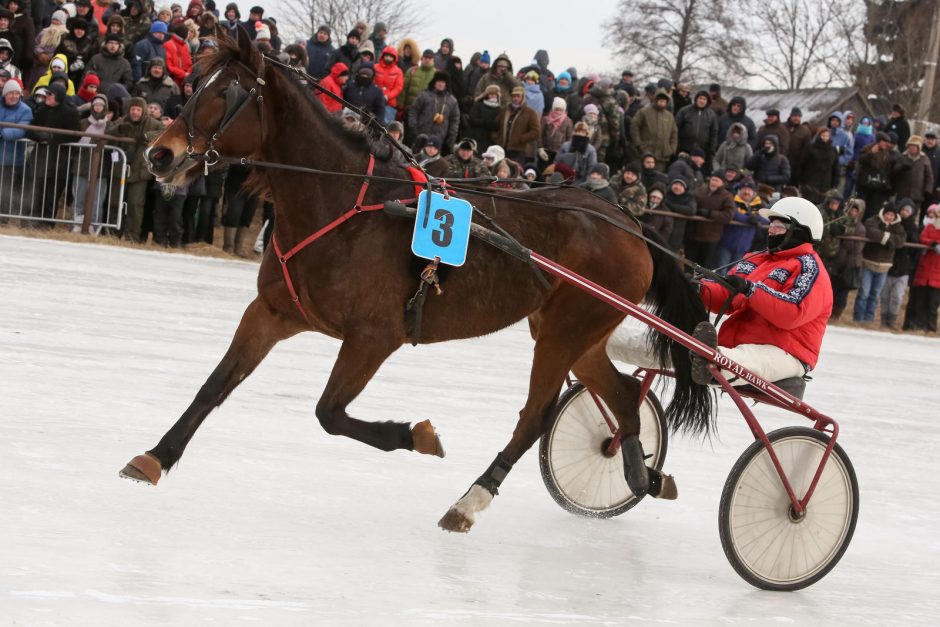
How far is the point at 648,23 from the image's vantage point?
4341 cm

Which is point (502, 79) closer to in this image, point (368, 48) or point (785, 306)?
point (368, 48)

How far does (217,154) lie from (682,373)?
2390mm

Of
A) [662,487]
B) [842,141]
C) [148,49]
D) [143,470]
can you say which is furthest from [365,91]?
[143,470]

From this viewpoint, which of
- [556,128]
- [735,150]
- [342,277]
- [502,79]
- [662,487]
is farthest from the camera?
[735,150]

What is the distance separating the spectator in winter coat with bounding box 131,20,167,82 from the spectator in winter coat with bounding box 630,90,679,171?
20.5 ft

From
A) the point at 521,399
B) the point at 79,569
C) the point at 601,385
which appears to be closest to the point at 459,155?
the point at 521,399

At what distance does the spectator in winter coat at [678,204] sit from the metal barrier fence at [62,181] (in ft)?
22.3

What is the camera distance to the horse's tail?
5.60m

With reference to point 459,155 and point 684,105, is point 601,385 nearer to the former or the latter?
point 459,155

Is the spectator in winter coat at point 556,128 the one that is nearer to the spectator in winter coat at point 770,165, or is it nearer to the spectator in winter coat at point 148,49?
the spectator in winter coat at point 770,165

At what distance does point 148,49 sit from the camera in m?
15.0

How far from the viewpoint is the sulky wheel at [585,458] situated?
5645mm

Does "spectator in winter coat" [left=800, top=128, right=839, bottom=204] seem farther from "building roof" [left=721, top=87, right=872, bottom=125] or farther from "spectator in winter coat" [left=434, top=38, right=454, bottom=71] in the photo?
"building roof" [left=721, top=87, right=872, bottom=125]

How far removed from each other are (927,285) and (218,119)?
14376 millimetres
